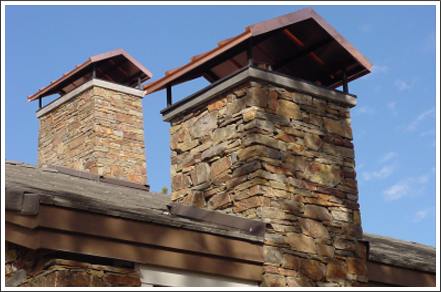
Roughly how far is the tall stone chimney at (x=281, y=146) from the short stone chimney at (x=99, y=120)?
12.1ft

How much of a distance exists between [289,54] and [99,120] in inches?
188

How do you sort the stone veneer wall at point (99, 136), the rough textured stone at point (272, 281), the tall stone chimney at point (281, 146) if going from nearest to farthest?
the rough textured stone at point (272, 281) < the tall stone chimney at point (281, 146) < the stone veneer wall at point (99, 136)

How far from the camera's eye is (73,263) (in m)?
5.21

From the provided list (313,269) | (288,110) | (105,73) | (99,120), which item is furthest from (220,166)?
(105,73)

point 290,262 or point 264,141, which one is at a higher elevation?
point 264,141

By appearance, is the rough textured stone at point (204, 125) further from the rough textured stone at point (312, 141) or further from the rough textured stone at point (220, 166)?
the rough textured stone at point (312, 141)

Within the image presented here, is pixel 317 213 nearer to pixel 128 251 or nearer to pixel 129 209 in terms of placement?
pixel 129 209

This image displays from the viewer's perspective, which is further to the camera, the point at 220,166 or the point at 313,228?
the point at 220,166

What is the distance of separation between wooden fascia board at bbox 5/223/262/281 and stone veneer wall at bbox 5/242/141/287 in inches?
4.5

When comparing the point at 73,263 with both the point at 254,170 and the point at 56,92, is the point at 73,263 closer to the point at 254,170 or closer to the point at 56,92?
the point at 254,170

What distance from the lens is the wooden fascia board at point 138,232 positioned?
516 centimetres

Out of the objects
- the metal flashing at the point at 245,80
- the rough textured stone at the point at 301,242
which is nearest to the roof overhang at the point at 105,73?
the metal flashing at the point at 245,80

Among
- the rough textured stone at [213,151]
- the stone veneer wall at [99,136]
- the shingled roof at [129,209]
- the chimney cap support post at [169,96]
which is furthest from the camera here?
the stone veneer wall at [99,136]

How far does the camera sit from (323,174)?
7297mm
